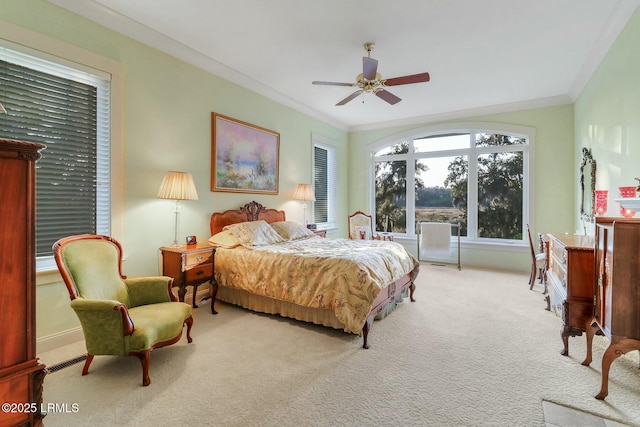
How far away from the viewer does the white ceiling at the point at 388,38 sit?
2.86m

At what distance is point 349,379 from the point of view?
86.2 inches

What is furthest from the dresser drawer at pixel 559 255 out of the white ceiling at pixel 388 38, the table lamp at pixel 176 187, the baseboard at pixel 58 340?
the baseboard at pixel 58 340

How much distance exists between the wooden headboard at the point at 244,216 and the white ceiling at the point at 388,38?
1.86 meters

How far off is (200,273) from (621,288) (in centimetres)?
355

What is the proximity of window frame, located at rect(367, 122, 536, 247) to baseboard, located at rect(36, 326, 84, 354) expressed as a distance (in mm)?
5762

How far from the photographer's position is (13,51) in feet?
7.98

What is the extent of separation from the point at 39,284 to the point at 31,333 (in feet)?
6.35

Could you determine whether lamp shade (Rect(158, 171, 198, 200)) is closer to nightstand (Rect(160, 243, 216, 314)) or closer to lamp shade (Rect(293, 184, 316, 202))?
nightstand (Rect(160, 243, 216, 314))

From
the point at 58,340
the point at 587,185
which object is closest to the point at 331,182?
the point at 587,185

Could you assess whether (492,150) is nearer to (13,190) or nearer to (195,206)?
(195,206)

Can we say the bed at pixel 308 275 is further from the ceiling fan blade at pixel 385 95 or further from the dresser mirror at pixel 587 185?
the dresser mirror at pixel 587 185

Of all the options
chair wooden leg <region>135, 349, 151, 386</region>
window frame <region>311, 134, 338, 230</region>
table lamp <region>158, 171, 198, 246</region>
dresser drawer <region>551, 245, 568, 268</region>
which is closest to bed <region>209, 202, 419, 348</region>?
table lamp <region>158, 171, 198, 246</region>

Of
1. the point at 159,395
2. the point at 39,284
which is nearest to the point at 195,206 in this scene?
the point at 39,284

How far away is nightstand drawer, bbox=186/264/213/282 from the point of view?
3.23 m
